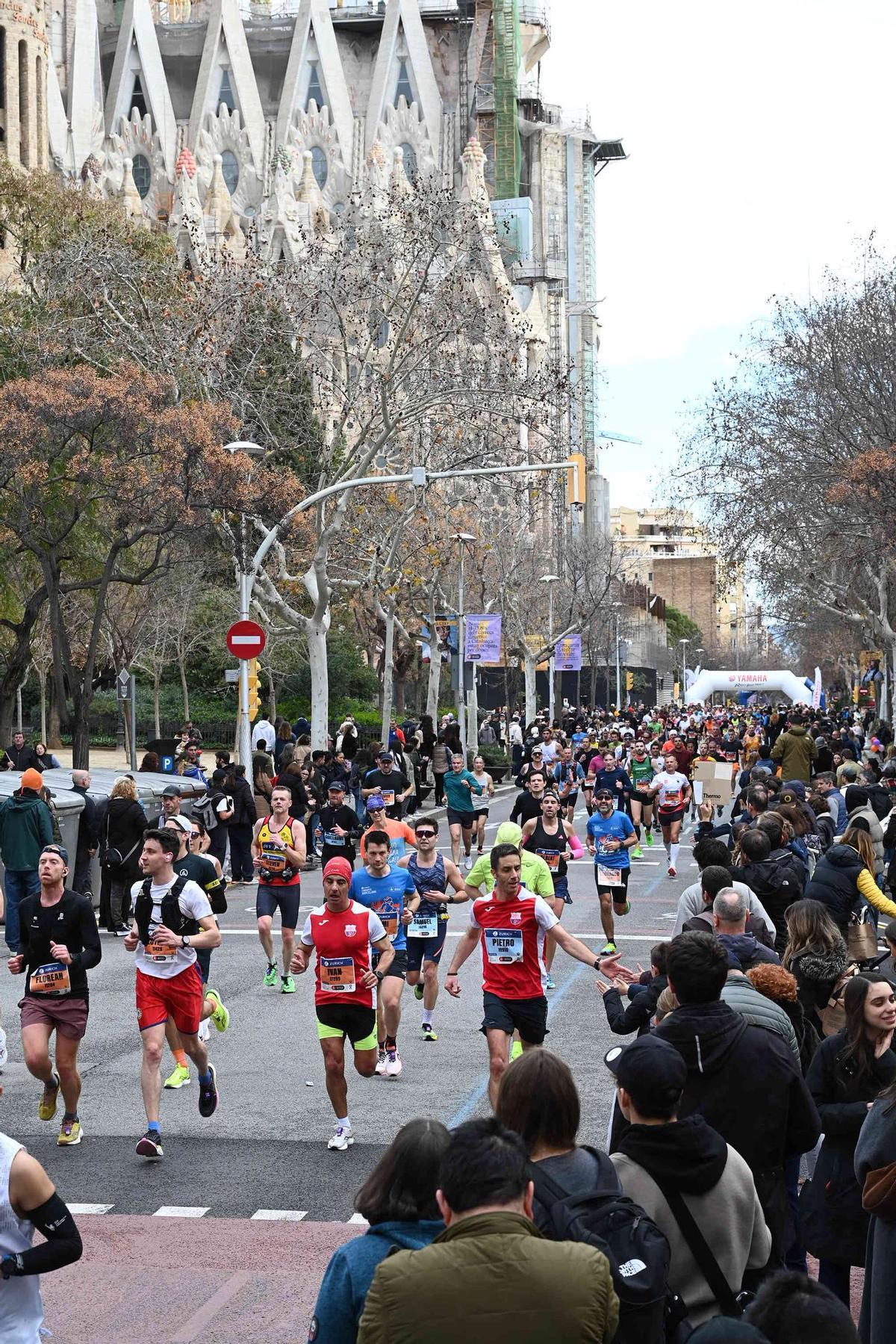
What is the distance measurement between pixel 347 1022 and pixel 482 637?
3338 centimetres

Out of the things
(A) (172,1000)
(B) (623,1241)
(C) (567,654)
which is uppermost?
(C) (567,654)

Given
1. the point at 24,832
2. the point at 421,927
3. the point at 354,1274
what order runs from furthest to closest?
the point at 24,832, the point at 421,927, the point at 354,1274

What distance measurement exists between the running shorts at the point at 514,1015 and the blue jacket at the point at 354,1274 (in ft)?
17.9

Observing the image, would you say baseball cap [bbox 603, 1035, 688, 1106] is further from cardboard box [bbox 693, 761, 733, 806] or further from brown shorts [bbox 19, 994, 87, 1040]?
cardboard box [bbox 693, 761, 733, 806]

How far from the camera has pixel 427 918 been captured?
11.9 m

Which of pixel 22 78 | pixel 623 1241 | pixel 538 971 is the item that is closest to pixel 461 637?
pixel 22 78

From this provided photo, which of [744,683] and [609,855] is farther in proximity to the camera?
[744,683]

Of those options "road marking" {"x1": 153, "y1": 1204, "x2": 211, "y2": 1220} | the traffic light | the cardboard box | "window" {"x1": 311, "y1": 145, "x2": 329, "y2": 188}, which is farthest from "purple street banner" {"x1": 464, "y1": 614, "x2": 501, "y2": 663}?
"window" {"x1": 311, "y1": 145, "x2": 329, "y2": 188}

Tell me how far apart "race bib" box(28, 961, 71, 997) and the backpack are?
5.57 metres

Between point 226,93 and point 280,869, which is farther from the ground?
point 226,93

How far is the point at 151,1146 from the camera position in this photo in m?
8.86

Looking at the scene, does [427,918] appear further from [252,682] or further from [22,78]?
[22,78]

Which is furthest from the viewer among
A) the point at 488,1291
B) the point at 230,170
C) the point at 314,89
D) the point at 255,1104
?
the point at 314,89

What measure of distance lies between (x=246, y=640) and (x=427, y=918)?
38.5 feet
